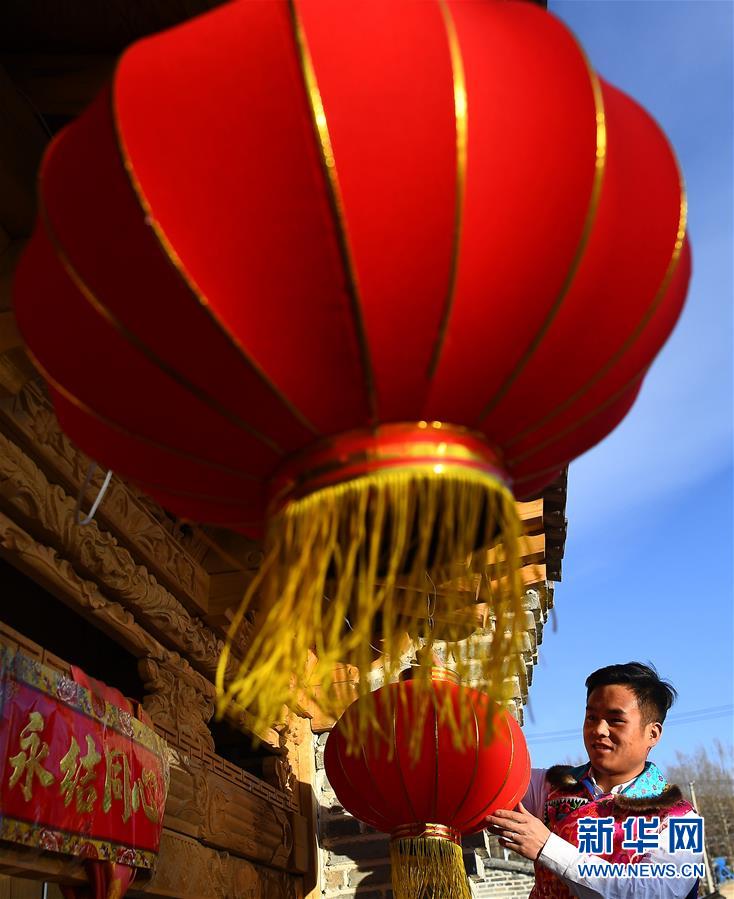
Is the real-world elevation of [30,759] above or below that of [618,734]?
below

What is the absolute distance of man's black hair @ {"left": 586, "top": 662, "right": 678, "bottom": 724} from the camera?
3.23 metres

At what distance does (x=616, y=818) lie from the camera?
3.11m

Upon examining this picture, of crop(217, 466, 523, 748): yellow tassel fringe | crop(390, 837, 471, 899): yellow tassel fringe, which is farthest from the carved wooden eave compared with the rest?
crop(217, 466, 523, 748): yellow tassel fringe

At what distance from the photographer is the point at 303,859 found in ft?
15.9

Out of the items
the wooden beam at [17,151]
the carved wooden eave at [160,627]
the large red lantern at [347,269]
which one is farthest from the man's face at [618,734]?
the wooden beam at [17,151]

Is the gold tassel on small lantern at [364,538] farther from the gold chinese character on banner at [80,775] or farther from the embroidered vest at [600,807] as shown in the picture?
the embroidered vest at [600,807]

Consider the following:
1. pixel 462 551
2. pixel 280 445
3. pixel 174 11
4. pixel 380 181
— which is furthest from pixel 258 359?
pixel 174 11

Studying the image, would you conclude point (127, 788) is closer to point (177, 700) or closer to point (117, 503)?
point (177, 700)

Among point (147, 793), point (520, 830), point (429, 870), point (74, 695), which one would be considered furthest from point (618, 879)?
point (74, 695)

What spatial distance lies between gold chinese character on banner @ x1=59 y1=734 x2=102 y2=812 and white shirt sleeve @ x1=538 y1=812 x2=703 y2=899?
149 cm

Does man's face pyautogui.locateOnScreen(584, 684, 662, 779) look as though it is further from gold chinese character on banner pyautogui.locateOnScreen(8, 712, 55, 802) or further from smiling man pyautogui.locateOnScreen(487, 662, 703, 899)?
gold chinese character on banner pyautogui.locateOnScreen(8, 712, 55, 802)

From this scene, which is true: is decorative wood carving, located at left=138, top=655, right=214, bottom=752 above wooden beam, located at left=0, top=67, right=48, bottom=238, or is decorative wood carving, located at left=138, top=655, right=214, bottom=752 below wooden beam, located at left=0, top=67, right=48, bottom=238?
below

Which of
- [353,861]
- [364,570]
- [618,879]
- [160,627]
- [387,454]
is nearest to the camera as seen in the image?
[387,454]

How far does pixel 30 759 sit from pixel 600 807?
1895 mm
